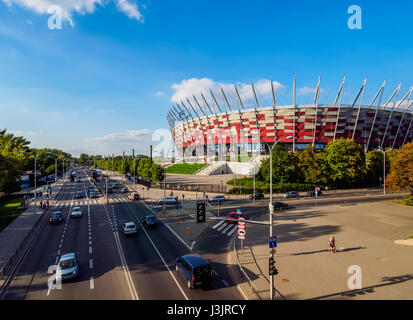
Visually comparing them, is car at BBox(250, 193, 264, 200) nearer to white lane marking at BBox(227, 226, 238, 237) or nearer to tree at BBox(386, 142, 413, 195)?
white lane marking at BBox(227, 226, 238, 237)

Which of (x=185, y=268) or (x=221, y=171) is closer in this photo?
(x=185, y=268)

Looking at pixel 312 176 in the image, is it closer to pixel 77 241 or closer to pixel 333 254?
pixel 333 254

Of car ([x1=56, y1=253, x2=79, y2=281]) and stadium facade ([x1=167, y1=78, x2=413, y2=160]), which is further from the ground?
stadium facade ([x1=167, y1=78, x2=413, y2=160])

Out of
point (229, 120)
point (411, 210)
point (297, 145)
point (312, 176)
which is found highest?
point (229, 120)

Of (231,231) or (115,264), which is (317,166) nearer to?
(231,231)

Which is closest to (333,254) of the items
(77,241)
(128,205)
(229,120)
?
(77,241)

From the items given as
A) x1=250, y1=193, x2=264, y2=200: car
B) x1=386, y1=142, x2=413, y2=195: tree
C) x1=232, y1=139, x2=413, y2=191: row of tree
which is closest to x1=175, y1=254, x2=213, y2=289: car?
x1=250, y1=193, x2=264, y2=200: car
